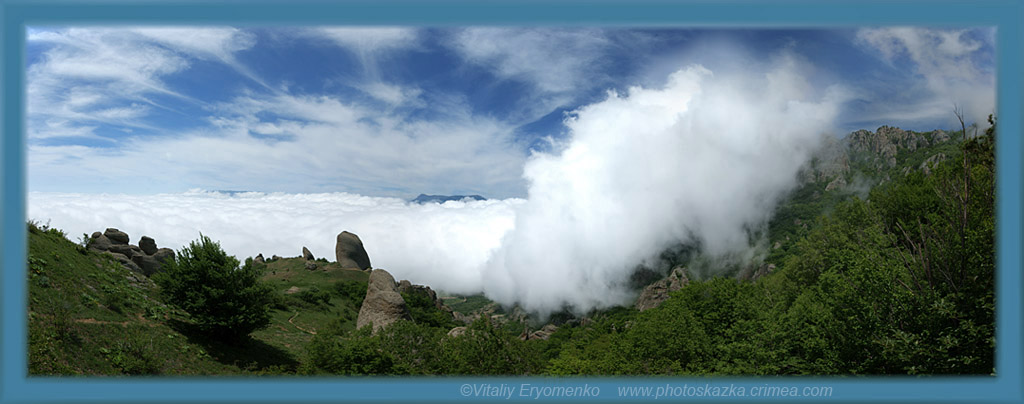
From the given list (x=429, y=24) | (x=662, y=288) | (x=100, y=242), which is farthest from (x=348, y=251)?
(x=429, y=24)

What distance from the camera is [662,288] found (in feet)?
137

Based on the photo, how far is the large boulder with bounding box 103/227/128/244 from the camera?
17.5m

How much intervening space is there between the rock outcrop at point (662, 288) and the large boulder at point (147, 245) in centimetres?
3573

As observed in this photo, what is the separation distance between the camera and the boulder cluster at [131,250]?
16.2 m

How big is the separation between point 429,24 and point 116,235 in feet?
74.0

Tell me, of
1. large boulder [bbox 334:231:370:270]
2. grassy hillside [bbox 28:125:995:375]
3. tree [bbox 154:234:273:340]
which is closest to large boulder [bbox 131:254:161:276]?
grassy hillside [bbox 28:125:995:375]

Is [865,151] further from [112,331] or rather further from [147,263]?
[147,263]

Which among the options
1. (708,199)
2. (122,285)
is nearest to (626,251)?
(708,199)

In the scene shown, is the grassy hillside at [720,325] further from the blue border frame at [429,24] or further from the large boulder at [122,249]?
the large boulder at [122,249]

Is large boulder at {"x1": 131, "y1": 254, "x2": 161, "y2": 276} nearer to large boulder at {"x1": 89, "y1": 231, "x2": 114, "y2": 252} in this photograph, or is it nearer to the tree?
large boulder at {"x1": 89, "y1": 231, "x2": 114, "y2": 252}

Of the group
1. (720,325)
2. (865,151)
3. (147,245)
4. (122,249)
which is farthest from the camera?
(865,151)

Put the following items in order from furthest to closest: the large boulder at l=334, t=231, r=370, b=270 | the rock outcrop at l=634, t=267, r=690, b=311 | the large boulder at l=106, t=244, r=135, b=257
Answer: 1. the rock outcrop at l=634, t=267, r=690, b=311
2. the large boulder at l=334, t=231, r=370, b=270
3. the large boulder at l=106, t=244, r=135, b=257

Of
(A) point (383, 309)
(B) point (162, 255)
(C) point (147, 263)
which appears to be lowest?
(A) point (383, 309)

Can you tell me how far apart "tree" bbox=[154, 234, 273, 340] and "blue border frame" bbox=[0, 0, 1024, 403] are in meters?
10.8
